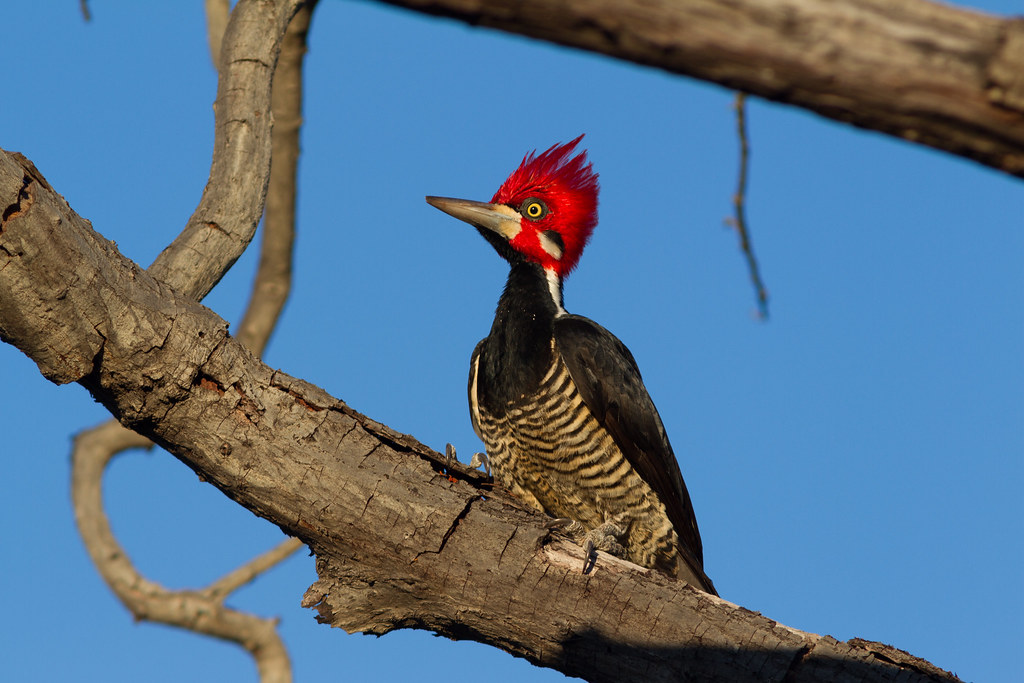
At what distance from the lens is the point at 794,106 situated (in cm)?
147

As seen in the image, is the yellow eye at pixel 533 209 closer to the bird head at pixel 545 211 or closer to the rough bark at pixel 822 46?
the bird head at pixel 545 211

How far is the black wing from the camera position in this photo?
4.56 meters

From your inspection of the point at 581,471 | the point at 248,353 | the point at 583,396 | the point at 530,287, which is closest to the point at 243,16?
the point at 248,353

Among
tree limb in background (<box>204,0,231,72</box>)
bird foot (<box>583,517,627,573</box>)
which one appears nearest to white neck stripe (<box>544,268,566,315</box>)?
bird foot (<box>583,517,627,573</box>)

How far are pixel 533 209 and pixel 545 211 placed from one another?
80mm

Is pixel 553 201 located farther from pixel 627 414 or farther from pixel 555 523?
pixel 555 523

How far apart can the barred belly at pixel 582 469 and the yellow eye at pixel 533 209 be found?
122cm

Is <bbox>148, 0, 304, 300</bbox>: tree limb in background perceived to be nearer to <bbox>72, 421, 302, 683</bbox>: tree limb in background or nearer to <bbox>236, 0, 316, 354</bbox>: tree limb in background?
<bbox>236, 0, 316, 354</bbox>: tree limb in background

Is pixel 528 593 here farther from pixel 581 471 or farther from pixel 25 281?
pixel 25 281

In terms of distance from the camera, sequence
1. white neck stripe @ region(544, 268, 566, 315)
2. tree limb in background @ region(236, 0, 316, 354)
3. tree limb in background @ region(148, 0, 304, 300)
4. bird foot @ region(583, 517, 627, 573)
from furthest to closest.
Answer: white neck stripe @ region(544, 268, 566, 315) → tree limb in background @ region(236, 0, 316, 354) → tree limb in background @ region(148, 0, 304, 300) → bird foot @ region(583, 517, 627, 573)

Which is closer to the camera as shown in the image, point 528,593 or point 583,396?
point 528,593

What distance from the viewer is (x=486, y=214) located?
17.8 ft

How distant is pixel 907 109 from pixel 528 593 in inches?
102

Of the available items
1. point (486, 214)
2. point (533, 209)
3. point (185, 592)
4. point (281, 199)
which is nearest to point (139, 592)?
point (185, 592)
